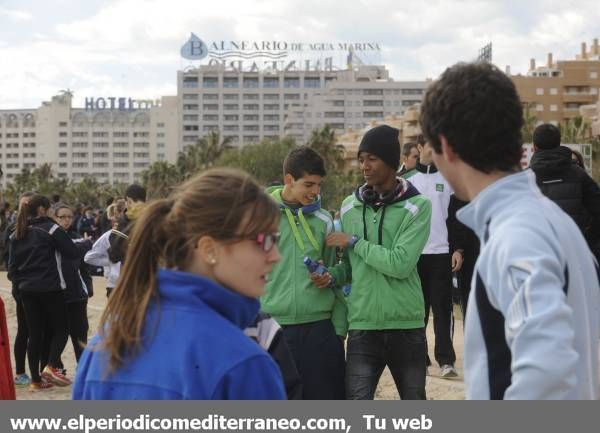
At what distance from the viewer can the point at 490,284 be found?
2.54m

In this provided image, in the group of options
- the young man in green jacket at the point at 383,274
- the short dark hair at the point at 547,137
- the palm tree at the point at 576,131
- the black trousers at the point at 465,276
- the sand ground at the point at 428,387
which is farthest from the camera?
the palm tree at the point at 576,131

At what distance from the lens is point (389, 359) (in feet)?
18.3

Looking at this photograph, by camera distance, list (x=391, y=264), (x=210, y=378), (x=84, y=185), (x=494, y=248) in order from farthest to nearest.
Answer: (x=84, y=185)
(x=391, y=264)
(x=494, y=248)
(x=210, y=378)

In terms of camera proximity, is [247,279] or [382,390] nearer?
[247,279]

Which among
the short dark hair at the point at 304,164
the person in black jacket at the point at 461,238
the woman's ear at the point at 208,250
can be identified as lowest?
the person in black jacket at the point at 461,238

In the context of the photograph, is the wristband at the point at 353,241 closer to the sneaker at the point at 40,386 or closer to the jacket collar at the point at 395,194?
the jacket collar at the point at 395,194

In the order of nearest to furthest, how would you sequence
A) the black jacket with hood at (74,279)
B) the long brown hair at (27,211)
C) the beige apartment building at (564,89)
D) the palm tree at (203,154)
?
the long brown hair at (27,211) → the black jacket with hood at (74,279) → the palm tree at (203,154) → the beige apartment building at (564,89)

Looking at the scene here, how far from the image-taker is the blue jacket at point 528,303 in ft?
7.81

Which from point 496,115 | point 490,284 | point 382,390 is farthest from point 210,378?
point 382,390

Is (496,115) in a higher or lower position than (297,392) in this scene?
higher

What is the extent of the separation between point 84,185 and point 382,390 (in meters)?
126

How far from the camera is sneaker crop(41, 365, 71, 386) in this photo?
1034cm

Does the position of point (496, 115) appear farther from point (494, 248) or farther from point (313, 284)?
point (313, 284)

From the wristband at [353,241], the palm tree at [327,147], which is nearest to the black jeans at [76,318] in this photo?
the wristband at [353,241]
